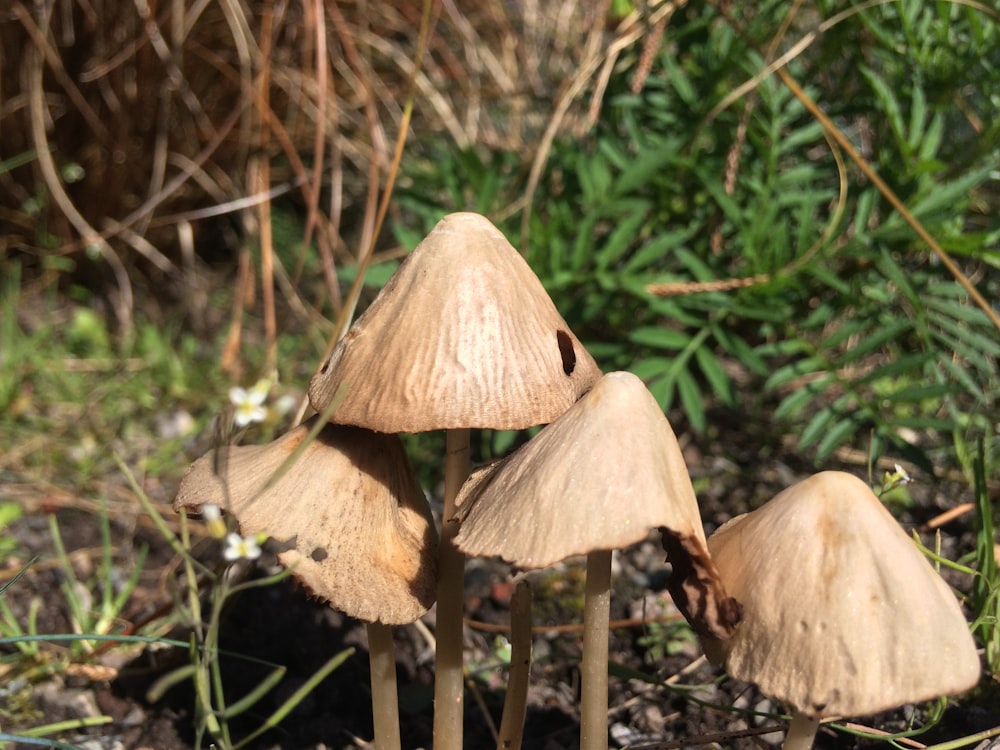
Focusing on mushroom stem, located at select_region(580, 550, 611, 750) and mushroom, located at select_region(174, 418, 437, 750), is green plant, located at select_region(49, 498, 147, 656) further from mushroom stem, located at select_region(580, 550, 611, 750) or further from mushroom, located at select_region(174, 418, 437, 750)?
mushroom stem, located at select_region(580, 550, 611, 750)

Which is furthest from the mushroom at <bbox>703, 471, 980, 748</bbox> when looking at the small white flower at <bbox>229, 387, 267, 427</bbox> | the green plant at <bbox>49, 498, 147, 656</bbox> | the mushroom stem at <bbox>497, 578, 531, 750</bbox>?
the green plant at <bbox>49, 498, 147, 656</bbox>

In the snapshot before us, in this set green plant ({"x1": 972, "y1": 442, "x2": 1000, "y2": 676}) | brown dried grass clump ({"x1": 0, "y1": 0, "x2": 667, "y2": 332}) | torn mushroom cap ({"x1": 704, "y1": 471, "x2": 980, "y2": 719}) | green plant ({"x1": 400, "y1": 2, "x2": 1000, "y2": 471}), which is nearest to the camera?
torn mushroom cap ({"x1": 704, "y1": 471, "x2": 980, "y2": 719})

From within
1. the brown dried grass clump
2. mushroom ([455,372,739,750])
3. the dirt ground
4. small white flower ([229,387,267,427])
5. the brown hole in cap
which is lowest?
the dirt ground

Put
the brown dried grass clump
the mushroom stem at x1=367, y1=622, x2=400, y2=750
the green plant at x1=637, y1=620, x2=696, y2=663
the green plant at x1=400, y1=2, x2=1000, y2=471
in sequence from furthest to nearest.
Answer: the brown dried grass clump
the green plant at x1=400, y1=2, x2=1000, y2=471
the green plant at x1=637, y1=620, x2=696, y2=663
the mushroom stem at x1=367, y1=622, x2=400, y2=750

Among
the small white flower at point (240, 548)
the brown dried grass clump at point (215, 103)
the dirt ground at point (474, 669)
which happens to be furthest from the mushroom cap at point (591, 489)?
the brown dried grass clump at point (215, 103)

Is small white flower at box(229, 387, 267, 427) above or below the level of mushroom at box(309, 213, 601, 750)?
below

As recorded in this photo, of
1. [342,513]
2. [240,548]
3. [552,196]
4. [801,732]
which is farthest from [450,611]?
[552,196]

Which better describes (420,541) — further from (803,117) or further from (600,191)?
(803,117)

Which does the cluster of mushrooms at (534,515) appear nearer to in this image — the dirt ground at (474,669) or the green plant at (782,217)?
the dirt ground at (474,669)
